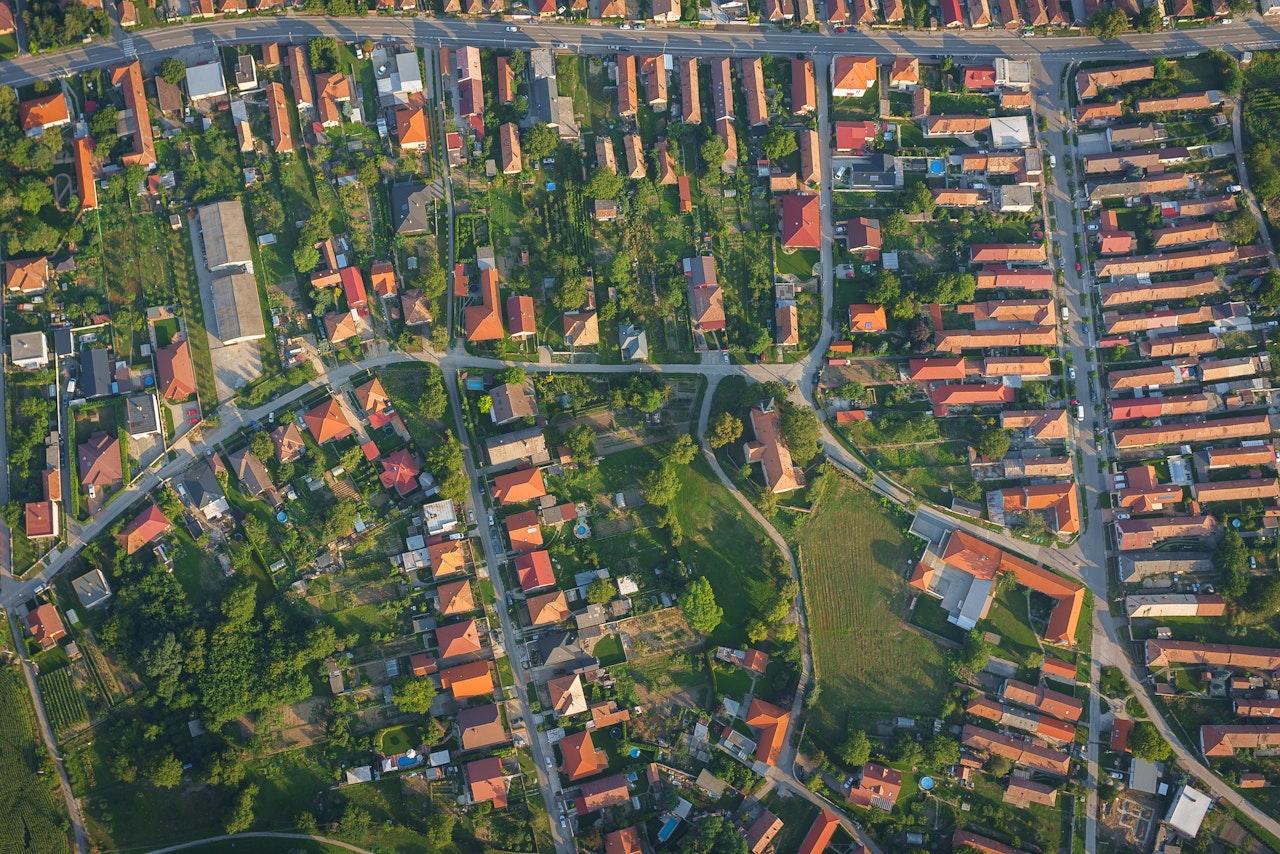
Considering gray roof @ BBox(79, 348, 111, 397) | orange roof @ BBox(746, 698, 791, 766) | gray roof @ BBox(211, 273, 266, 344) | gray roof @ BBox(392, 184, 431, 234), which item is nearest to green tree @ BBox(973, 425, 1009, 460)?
orange roof @ BBox(746, 698, 791, 766)

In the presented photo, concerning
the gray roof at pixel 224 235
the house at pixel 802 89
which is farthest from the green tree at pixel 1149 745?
the gray roof at pixel 224 235

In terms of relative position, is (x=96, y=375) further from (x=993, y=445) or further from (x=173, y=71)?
(x=993, y=445)

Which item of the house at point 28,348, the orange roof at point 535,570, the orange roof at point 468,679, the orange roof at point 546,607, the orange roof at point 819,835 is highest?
the house at point 28,348

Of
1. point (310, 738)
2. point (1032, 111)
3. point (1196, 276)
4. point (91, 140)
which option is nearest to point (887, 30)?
point (1032, 111)

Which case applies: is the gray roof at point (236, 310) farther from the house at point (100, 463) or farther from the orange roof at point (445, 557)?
the orange roof at point (445, 557)

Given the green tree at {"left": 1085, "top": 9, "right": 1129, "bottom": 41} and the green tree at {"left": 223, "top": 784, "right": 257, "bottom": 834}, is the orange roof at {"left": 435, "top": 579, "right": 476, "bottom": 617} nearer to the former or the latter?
the green tree at {"left": 223, "top": 784, "right": 257, "bottom": 834}

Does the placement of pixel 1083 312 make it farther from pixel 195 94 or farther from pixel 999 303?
pixel 195 94

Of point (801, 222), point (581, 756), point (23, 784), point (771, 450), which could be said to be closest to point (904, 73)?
point (801, 222)
